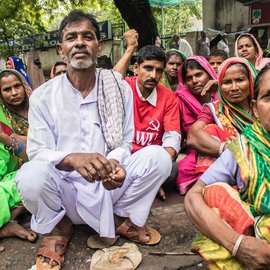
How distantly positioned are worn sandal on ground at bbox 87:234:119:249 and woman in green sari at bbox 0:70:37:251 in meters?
0.44

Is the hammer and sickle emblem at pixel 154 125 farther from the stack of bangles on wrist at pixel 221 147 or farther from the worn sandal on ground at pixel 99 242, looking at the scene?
the worn sandal on ground at pixel 99 242

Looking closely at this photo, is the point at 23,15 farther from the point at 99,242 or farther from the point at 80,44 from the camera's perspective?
the point at 99,242

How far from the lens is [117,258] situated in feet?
7.48

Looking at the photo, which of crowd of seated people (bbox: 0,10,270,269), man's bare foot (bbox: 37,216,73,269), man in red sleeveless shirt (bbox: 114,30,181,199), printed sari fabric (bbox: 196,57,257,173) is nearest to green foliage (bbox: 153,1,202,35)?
man in red sleeveless shirt (bbox: 114,30,181,199)

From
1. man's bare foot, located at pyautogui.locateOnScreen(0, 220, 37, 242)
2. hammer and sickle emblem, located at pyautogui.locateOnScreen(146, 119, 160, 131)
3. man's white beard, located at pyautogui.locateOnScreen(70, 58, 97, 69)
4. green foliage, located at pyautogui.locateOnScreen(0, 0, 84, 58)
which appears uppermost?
green foliage, located at pyautogui.locateOnScreen(0, 0, 84, 58)

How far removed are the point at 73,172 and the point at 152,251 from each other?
77cm

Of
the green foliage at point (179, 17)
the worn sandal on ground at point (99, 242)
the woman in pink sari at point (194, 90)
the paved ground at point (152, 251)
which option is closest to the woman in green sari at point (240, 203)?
the paved ground at point (152, 251)

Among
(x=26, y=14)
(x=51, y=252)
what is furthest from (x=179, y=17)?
(x=51, y=252)

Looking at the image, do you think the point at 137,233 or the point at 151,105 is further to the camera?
the point at 151,105

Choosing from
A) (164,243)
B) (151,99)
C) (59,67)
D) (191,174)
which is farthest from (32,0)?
(164,243)

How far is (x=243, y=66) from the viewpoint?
2.97 meters

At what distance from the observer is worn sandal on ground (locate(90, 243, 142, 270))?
220cm

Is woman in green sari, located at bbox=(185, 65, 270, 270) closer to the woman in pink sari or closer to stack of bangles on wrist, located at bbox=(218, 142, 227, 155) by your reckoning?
stack of bangles on wrist, located at bbox=(218, 142, 227, 155)

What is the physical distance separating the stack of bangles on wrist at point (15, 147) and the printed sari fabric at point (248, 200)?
63.1 inches
